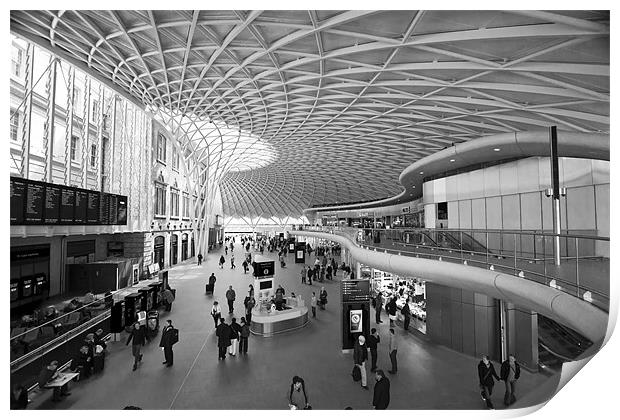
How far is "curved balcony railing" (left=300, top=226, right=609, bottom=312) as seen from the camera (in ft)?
19.2

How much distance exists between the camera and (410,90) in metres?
17.2

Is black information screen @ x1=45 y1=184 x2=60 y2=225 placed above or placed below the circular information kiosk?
above

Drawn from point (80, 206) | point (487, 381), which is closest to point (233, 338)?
point (487, 381)

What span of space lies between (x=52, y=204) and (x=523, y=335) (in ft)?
63.8

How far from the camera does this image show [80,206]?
50.4ft

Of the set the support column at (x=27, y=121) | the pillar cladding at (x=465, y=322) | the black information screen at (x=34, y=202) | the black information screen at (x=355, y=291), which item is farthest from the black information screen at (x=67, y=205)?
the pillar cladding at (x=465, y=322)

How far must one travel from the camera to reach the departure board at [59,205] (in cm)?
1130

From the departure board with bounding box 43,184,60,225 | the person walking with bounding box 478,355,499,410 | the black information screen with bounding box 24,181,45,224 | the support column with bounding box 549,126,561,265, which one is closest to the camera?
the support column with bounding box 549,126,561,265

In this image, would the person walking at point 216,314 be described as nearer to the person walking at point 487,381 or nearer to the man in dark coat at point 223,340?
the man in dark coat at point 223,340

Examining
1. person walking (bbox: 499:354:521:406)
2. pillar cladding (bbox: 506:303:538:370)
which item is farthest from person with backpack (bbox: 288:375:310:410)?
pillar cladding (bbox: 506:303:538:370)

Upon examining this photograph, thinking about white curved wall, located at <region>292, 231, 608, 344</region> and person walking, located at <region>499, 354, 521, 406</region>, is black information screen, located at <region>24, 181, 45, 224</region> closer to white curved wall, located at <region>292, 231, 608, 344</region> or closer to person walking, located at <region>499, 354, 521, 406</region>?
white curved wall, located at <region>292, 231, 608, 344</region>

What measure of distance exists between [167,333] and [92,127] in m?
16.3

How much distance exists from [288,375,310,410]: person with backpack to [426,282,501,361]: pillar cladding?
8157 mm

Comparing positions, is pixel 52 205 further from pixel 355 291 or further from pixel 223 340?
pixel 355 291
